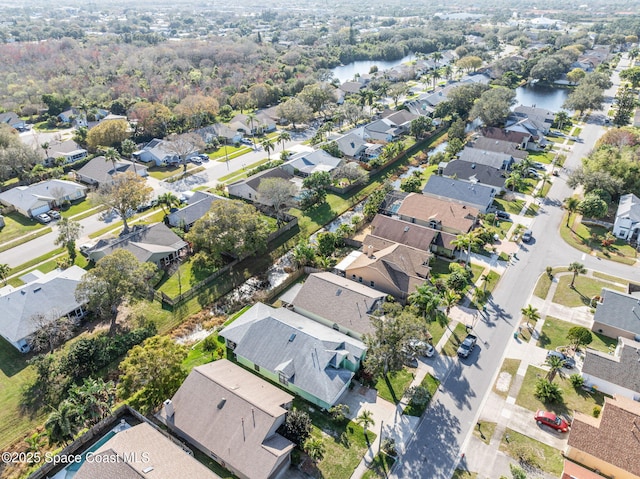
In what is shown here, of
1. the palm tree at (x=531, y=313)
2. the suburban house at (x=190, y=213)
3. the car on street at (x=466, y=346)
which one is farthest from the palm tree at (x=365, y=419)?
the suburban house at (x=190, y=213)

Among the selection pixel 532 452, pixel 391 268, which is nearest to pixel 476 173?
pixel 391 268

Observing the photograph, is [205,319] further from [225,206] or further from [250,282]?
[225,206]

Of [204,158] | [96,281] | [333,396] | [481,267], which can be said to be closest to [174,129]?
[204,158]

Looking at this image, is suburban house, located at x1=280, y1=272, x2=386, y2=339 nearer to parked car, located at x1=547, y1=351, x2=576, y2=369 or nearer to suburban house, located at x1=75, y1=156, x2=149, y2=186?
parked car, located at x1=547, y1=351, x2=576, y2=369

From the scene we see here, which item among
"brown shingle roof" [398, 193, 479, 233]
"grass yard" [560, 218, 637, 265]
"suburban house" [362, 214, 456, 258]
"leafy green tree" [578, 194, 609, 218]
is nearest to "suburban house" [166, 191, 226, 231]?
"suburban house" [362, 214, 456, 258]

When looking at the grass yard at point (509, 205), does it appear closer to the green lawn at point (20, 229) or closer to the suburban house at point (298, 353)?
the suburban house at point (298, 353)

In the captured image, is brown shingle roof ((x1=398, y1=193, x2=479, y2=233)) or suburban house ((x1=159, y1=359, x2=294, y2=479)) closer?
suburban house ((x1=159, y1=359, x2=294, y2=479))
